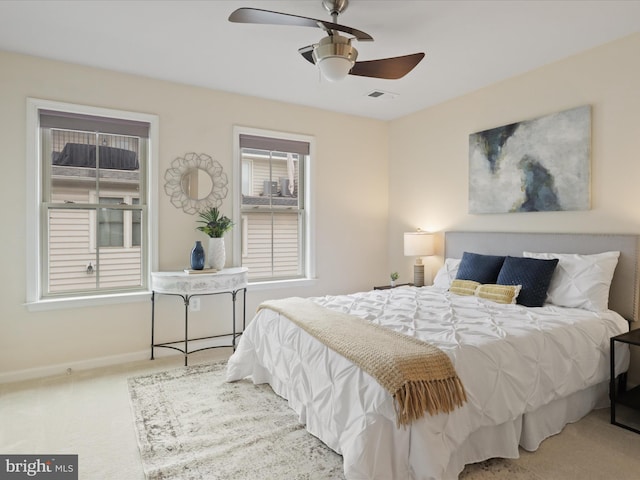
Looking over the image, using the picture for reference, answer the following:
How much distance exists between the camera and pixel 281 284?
439cm

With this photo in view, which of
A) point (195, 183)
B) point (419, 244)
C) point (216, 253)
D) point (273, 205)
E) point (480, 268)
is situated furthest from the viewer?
point (273, 205)

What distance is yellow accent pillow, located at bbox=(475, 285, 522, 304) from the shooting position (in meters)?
3.00

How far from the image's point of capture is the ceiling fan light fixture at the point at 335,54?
214 cm

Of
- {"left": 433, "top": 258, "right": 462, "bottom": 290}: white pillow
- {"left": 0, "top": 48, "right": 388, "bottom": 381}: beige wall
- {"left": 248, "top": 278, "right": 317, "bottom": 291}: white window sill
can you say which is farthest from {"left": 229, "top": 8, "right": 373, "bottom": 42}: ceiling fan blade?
{"left": 248, "top": 278, "right": 317, "bottom": 291}: white window sill

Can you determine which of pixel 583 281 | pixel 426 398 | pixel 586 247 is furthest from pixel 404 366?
pixel 586 247

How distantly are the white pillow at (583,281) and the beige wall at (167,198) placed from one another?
7.93ft

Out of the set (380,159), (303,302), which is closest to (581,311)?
(303,302)

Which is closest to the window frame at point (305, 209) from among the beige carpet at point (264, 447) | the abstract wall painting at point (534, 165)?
the beige carpet at point (264, 447)

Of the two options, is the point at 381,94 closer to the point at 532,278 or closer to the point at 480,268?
the point at 480,268

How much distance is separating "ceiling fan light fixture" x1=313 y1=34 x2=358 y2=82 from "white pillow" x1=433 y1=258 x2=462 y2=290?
2.39 metres

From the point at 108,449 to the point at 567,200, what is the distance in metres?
3.79

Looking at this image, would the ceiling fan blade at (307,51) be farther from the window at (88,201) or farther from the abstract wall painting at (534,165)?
the abstract wall painting at (534,165)

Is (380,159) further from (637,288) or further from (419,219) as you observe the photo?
(637,288)

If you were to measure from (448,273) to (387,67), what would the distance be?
2.19 meters
